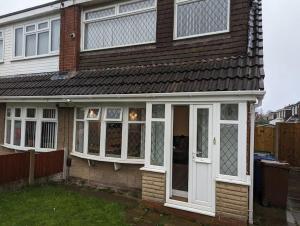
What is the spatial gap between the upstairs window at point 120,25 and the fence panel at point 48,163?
3.75 m

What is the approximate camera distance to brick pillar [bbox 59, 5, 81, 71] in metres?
10.3

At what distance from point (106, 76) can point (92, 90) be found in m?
0.68

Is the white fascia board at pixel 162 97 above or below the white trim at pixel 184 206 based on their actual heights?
above

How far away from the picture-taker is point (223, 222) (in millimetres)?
6148

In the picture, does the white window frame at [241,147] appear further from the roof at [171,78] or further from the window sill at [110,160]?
the window sill at [110,160]

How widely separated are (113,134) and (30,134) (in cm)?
373

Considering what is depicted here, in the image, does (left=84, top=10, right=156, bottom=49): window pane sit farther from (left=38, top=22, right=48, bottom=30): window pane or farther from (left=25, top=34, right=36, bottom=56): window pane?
(left=25, top=34, right=36, bottom=56): window pane

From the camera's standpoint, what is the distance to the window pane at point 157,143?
23.4 ft

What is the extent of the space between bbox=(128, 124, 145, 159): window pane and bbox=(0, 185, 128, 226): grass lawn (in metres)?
1.45

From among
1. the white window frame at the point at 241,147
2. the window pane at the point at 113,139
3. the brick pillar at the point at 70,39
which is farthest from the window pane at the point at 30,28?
the white window frame at the point at 241,147

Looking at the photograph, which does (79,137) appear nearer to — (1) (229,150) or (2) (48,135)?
(2) (48,135)

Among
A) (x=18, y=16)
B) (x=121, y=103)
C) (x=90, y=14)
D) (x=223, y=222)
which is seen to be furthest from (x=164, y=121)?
(x=18, y=16)

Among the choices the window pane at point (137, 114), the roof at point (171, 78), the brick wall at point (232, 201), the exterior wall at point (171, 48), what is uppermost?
the exterior wall at point (171, 48)

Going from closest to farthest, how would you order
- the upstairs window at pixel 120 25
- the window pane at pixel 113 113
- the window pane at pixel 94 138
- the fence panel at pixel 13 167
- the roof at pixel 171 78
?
the roof at pixel 171 78 < the fence panel at pixel 13 167 < the window pane at pixel 113 113 < the window pane at pixel 94 138 < the upstairs window at pixel 120 25
